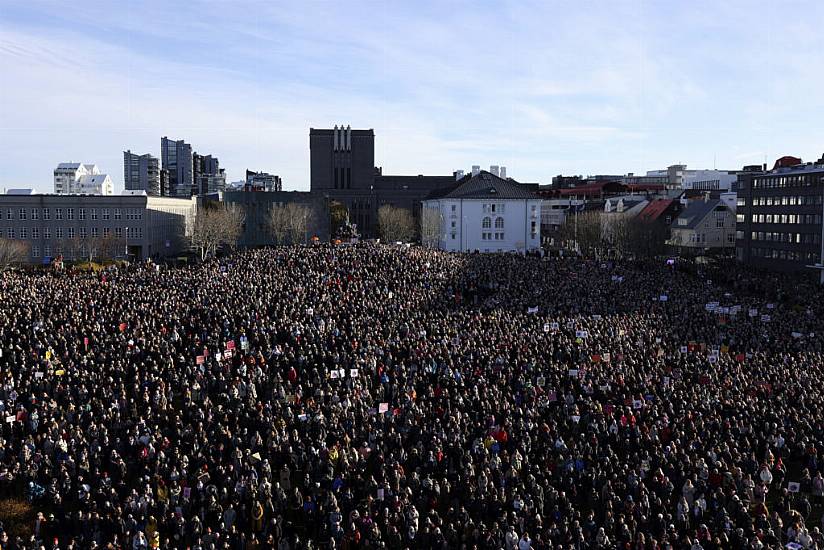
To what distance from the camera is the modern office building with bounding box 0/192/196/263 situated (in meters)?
82.9

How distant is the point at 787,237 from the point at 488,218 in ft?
108

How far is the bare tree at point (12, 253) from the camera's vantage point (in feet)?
217

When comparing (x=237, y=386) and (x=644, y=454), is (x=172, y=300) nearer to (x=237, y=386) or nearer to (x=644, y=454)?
(x=237, y=386)

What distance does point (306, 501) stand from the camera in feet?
60.5

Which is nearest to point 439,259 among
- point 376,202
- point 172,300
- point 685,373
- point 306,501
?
point 172,300

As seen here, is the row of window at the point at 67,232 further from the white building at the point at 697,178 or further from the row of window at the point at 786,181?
the white building at the point at 697,178

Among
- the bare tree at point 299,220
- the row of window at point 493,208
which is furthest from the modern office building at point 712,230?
the bare tree at point 299,220

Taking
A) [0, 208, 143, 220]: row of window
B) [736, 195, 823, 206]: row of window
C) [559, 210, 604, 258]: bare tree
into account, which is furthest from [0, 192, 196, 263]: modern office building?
[736, 195, 823, 206]: row of window

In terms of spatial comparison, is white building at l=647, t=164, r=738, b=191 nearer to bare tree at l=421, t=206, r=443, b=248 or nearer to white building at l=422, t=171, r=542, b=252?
white building at l=422, t=171, r=542, b=252

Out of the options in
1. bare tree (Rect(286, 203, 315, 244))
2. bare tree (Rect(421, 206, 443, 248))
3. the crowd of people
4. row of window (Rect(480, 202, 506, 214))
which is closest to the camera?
the crowd of people

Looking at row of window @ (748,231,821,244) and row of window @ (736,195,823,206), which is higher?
row of window @ (736,195,823,206)

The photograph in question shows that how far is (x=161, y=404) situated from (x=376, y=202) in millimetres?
108979

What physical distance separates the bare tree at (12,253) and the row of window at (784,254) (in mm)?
69702

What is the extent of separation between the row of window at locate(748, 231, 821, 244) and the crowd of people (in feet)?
110
